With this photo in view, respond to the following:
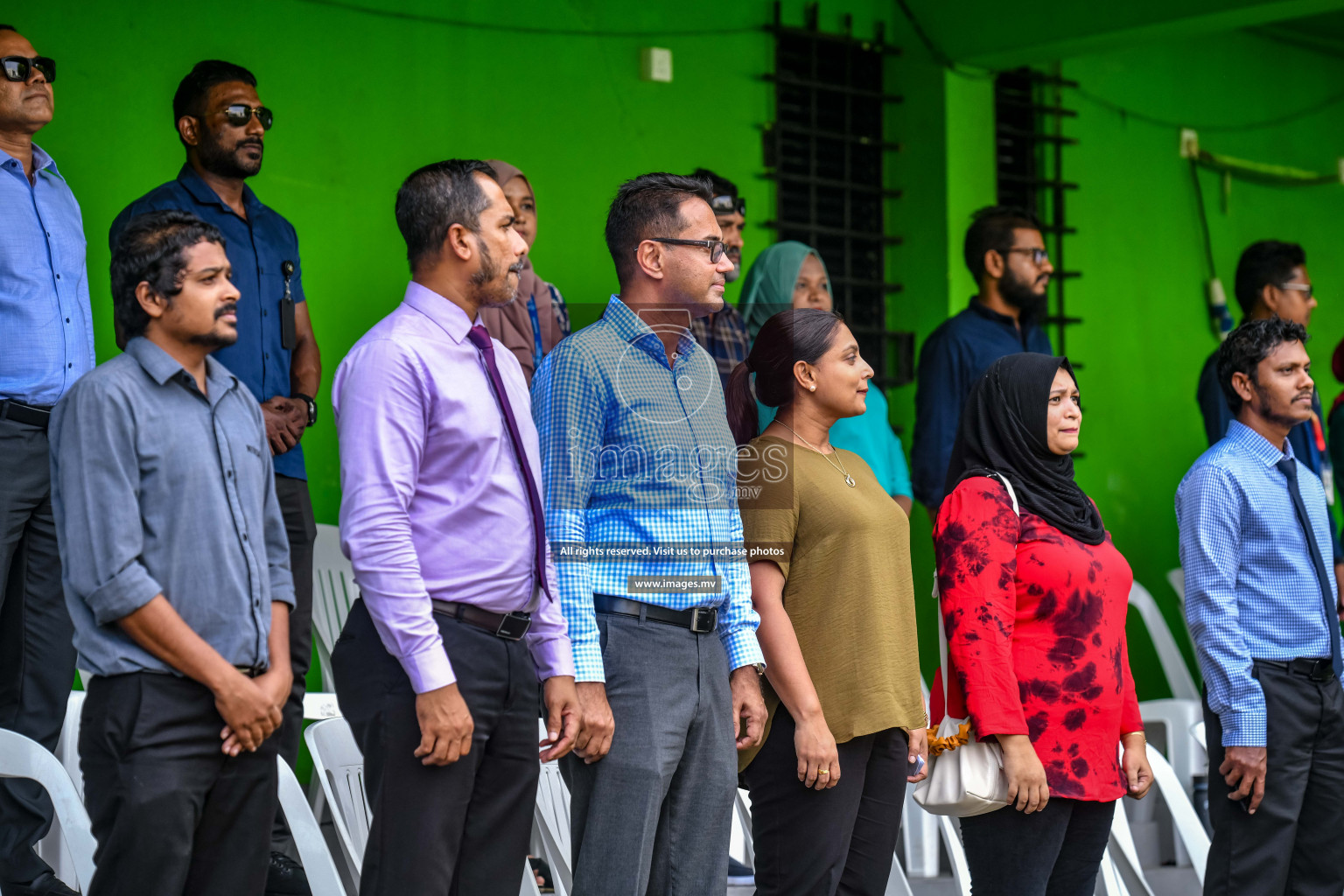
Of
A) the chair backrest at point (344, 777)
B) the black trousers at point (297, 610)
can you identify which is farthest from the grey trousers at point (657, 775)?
the black trousers at point (297, 610)

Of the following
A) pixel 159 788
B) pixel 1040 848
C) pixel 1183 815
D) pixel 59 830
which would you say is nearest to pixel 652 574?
pixel 159 788

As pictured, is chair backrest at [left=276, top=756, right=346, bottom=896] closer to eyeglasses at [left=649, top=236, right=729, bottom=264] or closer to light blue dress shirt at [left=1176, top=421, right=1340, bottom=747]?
eyeglasses at [left=649, top=236, right=729, bottom=264]

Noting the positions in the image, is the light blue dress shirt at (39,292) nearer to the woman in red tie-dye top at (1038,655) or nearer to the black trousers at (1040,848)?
the woman in red tie-dye top at (1038,655)

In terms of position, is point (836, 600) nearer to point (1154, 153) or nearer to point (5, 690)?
point (5, 690)

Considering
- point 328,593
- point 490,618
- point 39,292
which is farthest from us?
point 328,593

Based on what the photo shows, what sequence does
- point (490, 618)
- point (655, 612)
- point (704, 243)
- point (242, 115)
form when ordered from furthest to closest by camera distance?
1. point (242, 115)
2. point (704, 243)
3. point (655, 612)
4. point (490, 618)

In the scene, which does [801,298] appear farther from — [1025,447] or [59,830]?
[59,830]

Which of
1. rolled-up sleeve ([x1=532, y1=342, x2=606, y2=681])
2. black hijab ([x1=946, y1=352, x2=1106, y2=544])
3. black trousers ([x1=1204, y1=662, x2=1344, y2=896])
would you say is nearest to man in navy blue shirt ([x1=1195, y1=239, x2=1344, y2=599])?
black trousers ([x1=1204, y1=662, x2=1344, y2=896])

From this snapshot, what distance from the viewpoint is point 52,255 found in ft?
12.0

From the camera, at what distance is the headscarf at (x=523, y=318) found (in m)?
4.39

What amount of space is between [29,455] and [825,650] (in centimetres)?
182

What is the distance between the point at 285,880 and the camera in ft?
11.5

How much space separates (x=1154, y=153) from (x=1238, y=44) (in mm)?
985

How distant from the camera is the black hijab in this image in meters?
3.52
